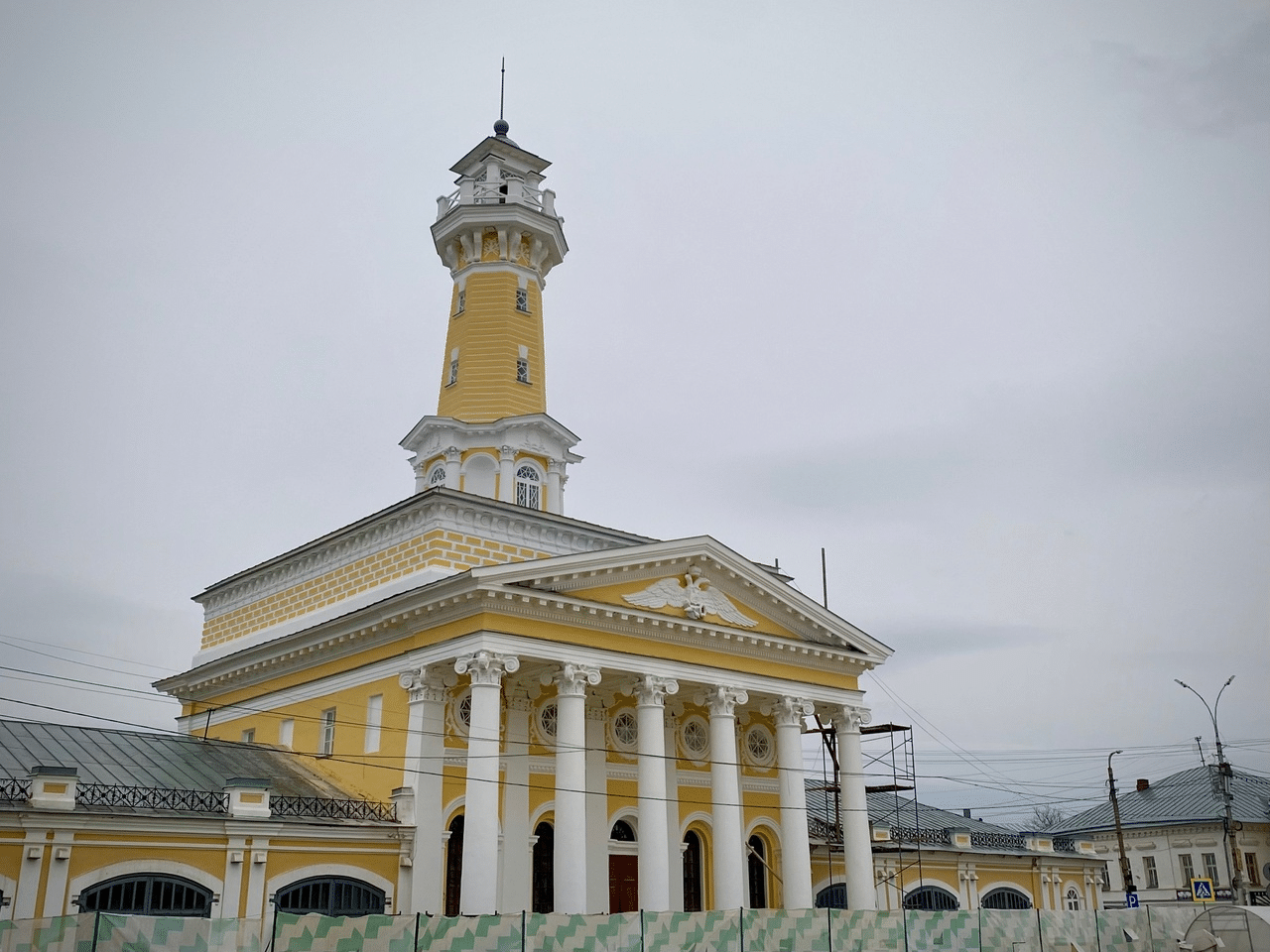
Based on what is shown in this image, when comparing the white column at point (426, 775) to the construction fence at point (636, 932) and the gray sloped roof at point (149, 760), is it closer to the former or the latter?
the gray sloped roof at point (149, 760)

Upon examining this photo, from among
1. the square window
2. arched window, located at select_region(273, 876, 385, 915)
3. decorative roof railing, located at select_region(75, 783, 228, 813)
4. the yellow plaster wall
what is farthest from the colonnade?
the yellow plaster wall

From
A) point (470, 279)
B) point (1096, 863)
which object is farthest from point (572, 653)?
point (1096, 863)

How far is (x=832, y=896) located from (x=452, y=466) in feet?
55.2

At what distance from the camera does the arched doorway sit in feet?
101

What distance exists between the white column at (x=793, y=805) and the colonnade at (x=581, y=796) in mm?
27

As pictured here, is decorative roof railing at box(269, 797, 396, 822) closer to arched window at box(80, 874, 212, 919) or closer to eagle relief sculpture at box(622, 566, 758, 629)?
arched window at box(80, 874, 212, 919)

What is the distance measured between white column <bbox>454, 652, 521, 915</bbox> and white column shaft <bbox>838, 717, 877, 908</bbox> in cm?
1060

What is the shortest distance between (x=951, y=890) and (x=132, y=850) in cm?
2547

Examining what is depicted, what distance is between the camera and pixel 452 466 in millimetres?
36938

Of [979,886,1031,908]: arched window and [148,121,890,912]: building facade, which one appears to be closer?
[148,121,890,912]: building facade

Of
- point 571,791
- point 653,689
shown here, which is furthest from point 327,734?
point 653,689

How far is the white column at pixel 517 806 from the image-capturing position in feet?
92.6

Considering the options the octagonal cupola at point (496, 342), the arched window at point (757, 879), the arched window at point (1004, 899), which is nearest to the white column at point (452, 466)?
the octagonal cupola at point (496, 342)

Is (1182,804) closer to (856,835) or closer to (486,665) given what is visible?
(856,835)
